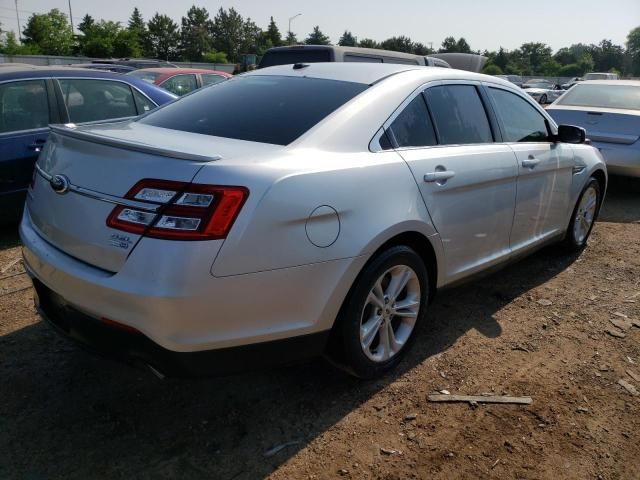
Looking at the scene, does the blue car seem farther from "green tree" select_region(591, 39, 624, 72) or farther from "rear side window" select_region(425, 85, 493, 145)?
"green tree" select_region(591, 39, 624, 72)

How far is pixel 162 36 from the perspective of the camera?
88.4 m

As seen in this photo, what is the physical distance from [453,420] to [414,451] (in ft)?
1.07

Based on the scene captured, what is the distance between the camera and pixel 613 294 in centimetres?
423

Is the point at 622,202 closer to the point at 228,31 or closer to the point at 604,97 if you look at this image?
the point at 604,97

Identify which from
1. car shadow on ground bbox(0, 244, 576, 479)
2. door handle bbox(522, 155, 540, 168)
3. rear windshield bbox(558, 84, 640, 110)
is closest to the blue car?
car shadow on ground bbox(0, 244, 576, 479)

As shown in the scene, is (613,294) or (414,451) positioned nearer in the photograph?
(414,451)

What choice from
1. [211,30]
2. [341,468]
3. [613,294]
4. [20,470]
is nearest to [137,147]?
[20,470]

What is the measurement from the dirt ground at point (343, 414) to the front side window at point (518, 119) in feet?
4.32

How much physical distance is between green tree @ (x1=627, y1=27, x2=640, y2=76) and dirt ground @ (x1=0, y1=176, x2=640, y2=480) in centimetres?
12044

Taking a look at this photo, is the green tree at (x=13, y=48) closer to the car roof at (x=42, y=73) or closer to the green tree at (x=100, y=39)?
the green tree at (x=100, y=39)

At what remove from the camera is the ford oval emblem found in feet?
7.62

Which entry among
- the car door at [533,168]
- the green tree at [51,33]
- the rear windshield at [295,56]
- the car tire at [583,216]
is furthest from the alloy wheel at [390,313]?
the green tree at [51,33]

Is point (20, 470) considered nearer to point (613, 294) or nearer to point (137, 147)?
point (137, 147)

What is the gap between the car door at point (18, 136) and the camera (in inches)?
183
